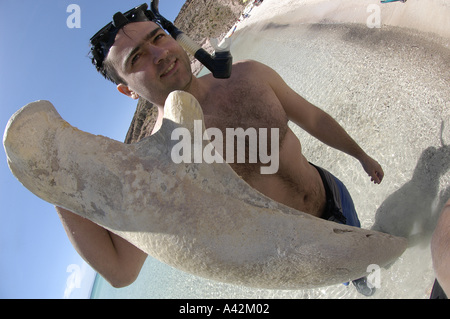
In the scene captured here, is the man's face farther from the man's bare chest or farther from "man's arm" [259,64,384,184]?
"man's arm" [259,64,384,184]

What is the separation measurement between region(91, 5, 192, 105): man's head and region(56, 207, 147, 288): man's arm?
79 centimetres

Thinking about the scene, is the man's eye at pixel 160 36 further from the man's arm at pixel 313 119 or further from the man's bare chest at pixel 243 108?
the man's arm at pixel 313 119

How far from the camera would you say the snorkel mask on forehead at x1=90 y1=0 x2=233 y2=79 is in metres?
1.60

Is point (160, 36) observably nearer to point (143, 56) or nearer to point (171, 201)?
point (143, 56)

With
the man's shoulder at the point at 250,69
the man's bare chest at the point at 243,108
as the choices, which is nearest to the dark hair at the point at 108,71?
the man's bare chest at the point at 243,108

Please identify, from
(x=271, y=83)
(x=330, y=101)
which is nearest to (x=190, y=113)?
(x=271, y=83)

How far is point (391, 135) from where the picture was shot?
272 centimetres

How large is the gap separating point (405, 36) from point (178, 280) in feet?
17.1

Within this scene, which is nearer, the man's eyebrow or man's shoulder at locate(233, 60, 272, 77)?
the man's eyebrow

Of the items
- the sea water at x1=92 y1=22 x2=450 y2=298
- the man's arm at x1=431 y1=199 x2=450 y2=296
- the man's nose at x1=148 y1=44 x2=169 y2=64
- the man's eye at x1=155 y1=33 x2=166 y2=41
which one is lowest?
the sea water at x1=92 y1=22 x2=450 y2=298

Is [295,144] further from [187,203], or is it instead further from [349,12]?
[349,12]

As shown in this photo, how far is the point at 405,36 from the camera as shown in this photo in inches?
117

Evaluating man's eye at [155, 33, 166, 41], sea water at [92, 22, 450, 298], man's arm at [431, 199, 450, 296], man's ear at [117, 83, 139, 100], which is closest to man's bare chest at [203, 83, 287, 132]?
man's eye at [155, 33, 166, 41]

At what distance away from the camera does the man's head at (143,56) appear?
1631 millimetres
